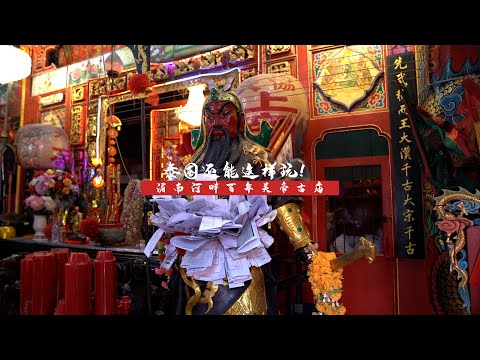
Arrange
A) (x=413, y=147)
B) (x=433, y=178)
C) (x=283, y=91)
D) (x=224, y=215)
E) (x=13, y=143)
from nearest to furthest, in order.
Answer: (x=224, y=215)
(x=433, y=178)
(x=413, y=147)
(x=283, y=91)
(x=13, y=143)

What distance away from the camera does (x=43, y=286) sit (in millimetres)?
1729

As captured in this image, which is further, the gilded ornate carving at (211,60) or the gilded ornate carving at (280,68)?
the gilded ornate carving at (211,60)

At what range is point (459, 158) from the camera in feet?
5.22

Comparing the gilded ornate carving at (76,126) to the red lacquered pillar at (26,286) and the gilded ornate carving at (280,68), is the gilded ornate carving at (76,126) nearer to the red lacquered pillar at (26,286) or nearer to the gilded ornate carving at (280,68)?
the gilded ornate carving at (280,68)

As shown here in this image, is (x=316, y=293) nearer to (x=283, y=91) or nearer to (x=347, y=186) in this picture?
(x=347, y=186)

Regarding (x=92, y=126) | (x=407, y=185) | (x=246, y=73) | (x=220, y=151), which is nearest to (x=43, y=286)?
(x=220, y=151)

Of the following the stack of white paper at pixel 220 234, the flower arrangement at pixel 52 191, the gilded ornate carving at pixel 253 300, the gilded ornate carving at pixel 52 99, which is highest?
the gilded ornate carving at pixel 52 99

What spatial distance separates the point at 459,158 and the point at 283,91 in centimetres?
115

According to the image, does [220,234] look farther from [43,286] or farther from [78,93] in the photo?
[78,93]

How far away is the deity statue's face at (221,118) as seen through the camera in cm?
175

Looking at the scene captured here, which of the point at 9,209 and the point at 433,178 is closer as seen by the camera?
the point at 433,178

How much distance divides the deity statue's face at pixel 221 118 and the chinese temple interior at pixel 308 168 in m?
0.11

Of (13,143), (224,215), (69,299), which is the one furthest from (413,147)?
(13,143)

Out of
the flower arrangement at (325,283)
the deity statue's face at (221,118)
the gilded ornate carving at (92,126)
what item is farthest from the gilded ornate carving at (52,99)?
the flower arrangement at (325,283)
